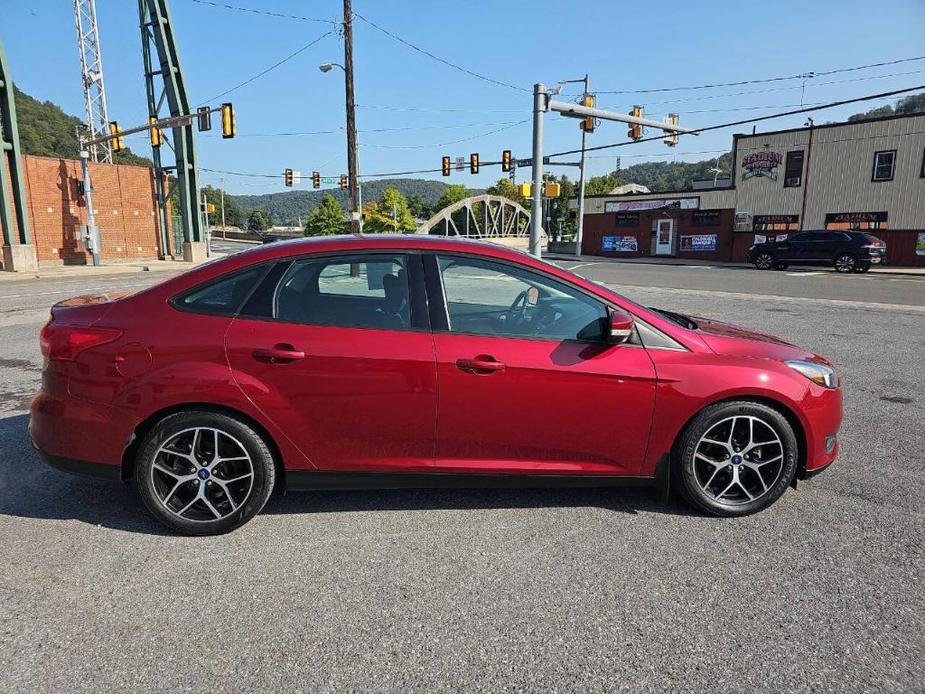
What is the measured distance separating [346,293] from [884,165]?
37692 millimetres

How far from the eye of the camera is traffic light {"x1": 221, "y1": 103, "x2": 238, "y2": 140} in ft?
76.0

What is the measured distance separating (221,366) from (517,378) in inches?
58.6

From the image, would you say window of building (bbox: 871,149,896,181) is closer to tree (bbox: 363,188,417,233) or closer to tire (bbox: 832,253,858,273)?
tire (bbox: 832,253,858,273)

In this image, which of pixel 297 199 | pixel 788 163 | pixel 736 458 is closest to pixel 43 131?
pixel 788 163

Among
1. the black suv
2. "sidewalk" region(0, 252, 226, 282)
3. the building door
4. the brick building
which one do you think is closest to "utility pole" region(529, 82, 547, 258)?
"sidewalk" region(0, 252, 226, 282)

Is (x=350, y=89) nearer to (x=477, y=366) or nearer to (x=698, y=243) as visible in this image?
(x=477, y=366)

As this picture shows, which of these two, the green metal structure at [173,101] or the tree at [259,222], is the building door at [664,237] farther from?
the tree at [259,222]

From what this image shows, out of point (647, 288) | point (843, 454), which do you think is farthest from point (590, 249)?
point (843, 454)

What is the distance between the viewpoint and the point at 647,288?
17.7 m

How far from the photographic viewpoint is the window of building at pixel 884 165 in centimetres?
3170

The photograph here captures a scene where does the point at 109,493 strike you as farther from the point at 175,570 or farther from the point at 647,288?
Answer: the point at 647,288

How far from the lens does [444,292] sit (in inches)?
129

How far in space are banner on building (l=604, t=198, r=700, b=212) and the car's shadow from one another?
40.2 meters

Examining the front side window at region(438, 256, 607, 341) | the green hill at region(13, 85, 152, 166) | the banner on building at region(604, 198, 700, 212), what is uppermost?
the green hill at region(13, 85, 152, 166)
